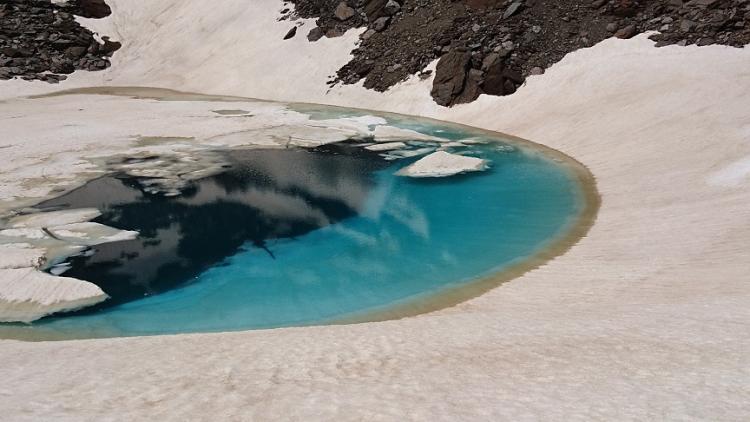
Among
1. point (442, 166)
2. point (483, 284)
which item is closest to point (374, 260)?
point (483, 284)

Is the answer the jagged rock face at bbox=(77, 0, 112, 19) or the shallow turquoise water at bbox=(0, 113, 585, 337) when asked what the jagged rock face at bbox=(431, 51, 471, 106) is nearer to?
the shallow turquoise water at bbox=(0, 113, 585, 337)

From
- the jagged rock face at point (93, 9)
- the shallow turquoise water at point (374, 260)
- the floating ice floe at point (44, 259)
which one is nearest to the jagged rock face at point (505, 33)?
the shallow turquoise water at point (374, 260)

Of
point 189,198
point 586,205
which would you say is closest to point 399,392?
point 586,205

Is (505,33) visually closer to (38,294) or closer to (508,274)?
(508,274)

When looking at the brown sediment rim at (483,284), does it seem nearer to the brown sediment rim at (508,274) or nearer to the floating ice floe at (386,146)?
the brown sediment rim at (508,274)

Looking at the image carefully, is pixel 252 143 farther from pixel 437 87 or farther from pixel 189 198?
pixel 437 87
